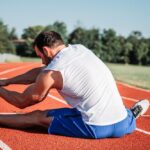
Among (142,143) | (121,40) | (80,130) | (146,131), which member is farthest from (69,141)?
(121,40)

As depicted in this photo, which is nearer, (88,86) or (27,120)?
(88,86)

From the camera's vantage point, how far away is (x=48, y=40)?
6.14 metres

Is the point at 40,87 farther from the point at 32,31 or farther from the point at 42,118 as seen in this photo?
the point at 32,31

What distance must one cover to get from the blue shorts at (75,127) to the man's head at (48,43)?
0.85 m

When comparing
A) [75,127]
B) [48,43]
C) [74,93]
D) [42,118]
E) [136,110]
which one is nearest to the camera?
[48,43]

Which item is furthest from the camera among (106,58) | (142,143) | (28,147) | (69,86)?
(106,58)

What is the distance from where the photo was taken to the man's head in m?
6.15

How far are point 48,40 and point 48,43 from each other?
4 centimetres

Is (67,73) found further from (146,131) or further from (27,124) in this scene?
(146,131)

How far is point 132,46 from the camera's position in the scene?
4732 inches

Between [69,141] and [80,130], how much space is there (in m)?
0.26

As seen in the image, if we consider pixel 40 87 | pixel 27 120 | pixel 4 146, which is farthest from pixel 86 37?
pixel 4 146

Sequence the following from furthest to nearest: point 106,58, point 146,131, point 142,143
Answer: point 106,58, point 146,131, point 142,143

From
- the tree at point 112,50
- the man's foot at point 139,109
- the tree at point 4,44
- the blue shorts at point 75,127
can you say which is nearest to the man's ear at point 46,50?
the blue shorts at point 75,127
